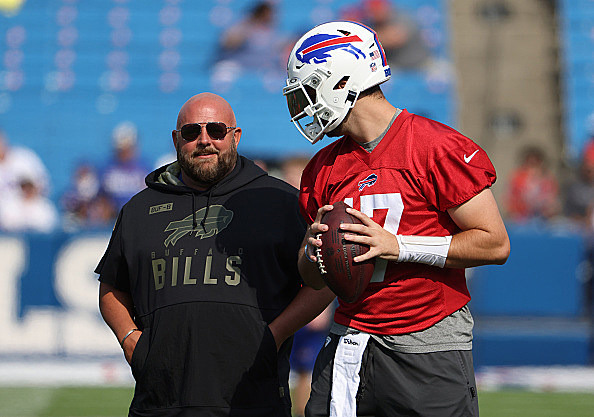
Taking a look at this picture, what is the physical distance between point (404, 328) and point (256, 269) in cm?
81

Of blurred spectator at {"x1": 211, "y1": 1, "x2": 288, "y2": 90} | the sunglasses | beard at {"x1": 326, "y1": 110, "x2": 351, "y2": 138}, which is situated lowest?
beard at {"x1": 326, "y1": 110, "x2": 351, "y2": 138}

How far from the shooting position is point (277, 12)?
1422 cm

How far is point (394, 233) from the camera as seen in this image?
2.86m

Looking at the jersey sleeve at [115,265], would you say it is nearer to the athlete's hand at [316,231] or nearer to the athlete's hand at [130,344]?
the athlete's hand at [130,344]

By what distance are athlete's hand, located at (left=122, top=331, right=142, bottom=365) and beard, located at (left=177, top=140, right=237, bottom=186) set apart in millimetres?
680

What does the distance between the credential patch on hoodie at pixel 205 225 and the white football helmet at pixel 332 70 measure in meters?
0.67

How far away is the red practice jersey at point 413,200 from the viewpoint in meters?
2.79

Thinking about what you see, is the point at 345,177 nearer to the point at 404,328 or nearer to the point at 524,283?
the point at 404,328

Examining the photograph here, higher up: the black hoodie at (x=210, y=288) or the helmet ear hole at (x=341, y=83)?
the helmet ear hole at (x=341, y=83)

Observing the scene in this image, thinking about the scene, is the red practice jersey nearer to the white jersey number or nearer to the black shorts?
the white jersey number

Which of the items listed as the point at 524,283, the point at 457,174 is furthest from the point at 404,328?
the point at 524,283

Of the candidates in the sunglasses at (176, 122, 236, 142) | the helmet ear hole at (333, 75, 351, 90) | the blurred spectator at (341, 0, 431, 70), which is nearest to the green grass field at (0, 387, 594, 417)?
the sunglasses at (176, 122, 236, 142)

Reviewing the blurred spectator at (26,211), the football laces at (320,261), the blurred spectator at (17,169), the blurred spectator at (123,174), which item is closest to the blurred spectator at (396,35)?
the blurred spectator at (123,174)

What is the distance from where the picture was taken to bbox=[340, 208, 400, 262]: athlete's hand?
2.77m
